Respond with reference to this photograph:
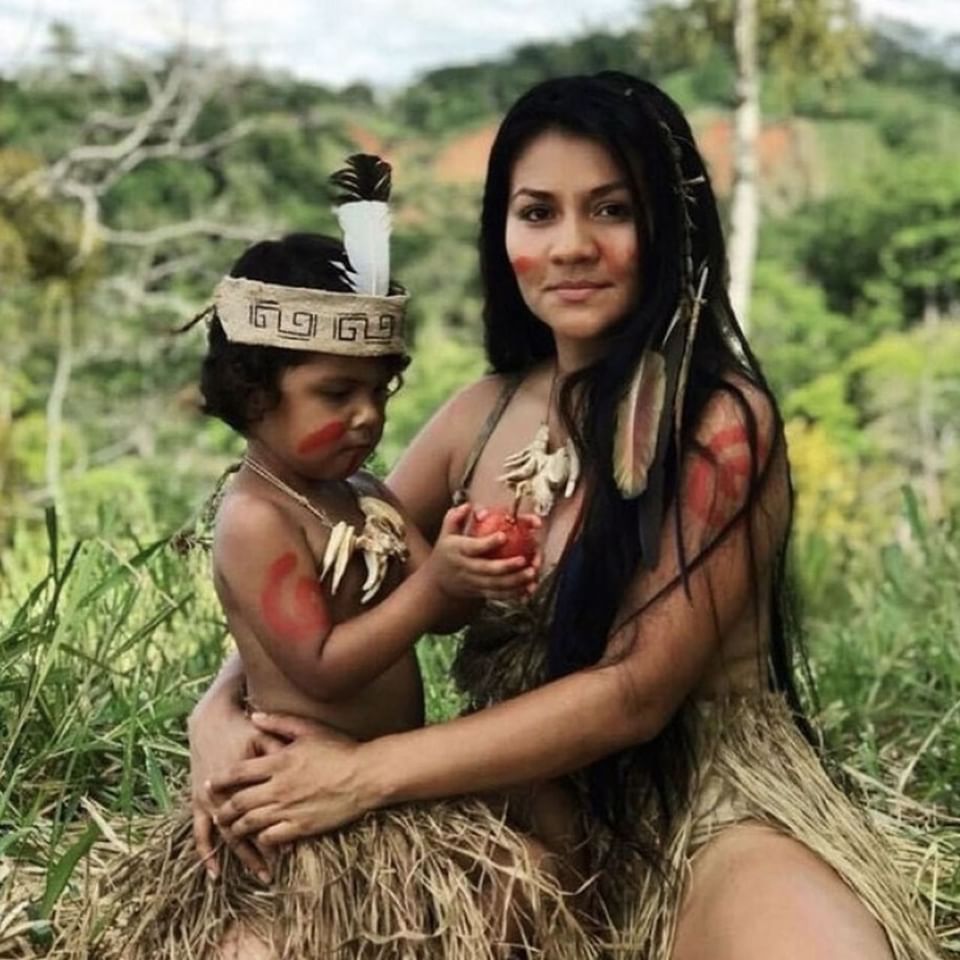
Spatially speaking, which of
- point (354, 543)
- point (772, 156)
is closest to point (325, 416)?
point (354, 543)

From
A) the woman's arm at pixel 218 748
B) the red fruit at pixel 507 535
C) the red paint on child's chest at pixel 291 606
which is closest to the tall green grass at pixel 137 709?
the woman's arm at pixel 218 748

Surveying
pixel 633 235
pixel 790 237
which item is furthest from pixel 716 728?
pixel 790 237

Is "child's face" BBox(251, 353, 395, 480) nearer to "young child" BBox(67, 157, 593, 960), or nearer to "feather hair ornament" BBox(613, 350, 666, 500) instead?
"young child" BBox(67, 157, 593, 960)

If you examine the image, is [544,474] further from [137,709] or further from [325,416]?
[137,709]

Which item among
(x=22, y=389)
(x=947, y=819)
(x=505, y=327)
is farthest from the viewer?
(x=22, y=389)

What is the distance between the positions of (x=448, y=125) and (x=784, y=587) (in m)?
18.1

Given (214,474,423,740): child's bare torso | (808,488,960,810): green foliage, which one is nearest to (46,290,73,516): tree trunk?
(808,488,960,810): green foliage

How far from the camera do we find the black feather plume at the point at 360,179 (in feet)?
6.05

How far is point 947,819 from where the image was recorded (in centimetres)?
244

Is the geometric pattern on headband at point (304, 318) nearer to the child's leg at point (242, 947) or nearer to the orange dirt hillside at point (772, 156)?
the child's leg at point (242, 947)

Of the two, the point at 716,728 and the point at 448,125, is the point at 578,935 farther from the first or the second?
the point at 448,125

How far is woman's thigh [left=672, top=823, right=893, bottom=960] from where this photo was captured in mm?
1693

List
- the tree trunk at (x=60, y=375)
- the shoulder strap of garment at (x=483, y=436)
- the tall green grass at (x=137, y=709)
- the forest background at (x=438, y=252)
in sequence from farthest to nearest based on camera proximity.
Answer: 1. the tree trunk at (x=60, y=375)
2. the forest background at (x=438, y=252)
3. the tall green grass at (x=137, y=709)
4. the shoulder strap of garment at (x=483, y=436)

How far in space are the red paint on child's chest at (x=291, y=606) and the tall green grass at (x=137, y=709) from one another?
404 millimetres
